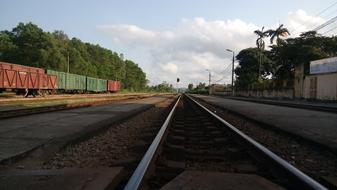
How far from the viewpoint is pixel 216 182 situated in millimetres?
5023

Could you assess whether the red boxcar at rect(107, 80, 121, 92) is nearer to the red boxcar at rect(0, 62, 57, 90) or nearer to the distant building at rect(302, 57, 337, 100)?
the red boxcar at rect(0, 62, 57, 90)

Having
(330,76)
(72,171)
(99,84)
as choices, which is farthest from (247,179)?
(99,84)

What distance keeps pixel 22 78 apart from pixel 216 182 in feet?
115

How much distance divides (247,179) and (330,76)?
151 ft

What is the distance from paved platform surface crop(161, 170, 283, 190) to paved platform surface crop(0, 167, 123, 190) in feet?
2.53

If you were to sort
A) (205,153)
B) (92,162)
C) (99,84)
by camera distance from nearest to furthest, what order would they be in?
1. (92,162)
2. (205,153)
3. (99,84)

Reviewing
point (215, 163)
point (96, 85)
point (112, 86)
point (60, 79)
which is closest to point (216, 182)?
point (215, 163)

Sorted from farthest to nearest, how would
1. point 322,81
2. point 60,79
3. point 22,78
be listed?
1. point 60,79
2. point 322,81
3. point 22,78

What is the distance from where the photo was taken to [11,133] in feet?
33.0

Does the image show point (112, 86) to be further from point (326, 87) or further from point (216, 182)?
point (216, 182)

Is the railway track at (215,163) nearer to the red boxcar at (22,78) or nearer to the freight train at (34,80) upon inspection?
the red boxcar at (22,78)

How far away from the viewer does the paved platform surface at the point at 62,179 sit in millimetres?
4820

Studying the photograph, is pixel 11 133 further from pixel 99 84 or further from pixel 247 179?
pixel 99 84

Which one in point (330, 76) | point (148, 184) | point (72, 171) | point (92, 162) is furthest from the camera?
point (330, 76)
